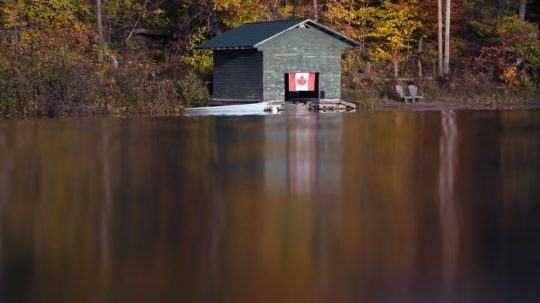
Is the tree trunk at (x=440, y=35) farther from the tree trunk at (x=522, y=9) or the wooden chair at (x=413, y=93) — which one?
the tree trunk at (x=522, y=9)

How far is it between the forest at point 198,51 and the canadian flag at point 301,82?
102 inches

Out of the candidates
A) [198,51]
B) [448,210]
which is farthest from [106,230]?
[198,51]

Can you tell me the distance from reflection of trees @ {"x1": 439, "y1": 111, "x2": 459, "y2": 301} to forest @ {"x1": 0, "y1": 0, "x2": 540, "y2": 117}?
15.9 m

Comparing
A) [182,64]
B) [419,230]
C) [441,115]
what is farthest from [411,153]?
[182,64]

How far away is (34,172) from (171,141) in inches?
271

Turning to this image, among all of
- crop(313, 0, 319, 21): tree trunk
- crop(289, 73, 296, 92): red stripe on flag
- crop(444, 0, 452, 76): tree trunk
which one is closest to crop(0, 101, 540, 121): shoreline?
crop(289, 73, 296, 92): red stripe on flag

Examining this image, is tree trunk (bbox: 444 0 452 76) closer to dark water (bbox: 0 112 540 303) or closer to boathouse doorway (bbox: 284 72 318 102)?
boathouse doorway (bbox: 284 72 318 102)

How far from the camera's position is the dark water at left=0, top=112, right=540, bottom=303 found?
805 cm

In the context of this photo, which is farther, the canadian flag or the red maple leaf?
the red maple leaf

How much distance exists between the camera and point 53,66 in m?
34.7

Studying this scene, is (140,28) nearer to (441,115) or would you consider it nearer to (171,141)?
(441,115)

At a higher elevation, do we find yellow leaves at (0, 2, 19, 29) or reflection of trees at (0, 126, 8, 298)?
yellow leaves at (0, 2, 19, 29)

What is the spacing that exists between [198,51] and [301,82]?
5.16 metres

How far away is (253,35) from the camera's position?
38562mm
